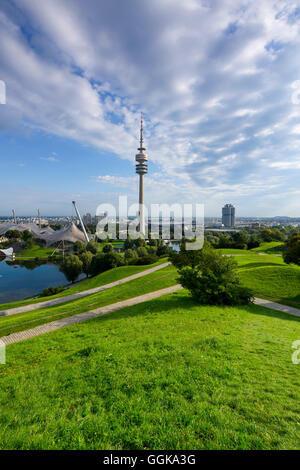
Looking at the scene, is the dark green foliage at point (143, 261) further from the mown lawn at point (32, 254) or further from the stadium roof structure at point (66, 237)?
the stadium roof structure at point (66, 237)

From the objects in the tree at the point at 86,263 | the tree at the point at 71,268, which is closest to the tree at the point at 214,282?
the tree at the point at 71,268

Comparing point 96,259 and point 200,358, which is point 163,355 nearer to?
point 200,358

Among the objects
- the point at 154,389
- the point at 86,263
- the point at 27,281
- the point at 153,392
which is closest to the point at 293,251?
the point at 154,389

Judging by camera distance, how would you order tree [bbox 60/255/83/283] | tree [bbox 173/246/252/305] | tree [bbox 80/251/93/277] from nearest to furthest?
tree [bbox 173/246/252/305]
tree [bbox 60/255/83/283]
tree [bbox 80/251/93/277]

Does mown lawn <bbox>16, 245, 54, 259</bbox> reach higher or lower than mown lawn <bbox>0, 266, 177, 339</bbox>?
lower

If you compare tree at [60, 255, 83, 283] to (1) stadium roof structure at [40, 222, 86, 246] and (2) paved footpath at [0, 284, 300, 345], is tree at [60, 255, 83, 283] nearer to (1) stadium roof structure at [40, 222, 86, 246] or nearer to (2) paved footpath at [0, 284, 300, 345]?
(2) paved footpath at [0, 284, 300, 345]

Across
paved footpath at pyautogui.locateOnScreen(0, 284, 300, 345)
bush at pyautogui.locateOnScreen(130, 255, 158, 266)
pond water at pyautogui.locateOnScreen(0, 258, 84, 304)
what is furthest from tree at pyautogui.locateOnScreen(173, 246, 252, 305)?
bush at pyautogui.locateOnScreen(130, 255, 158, 266)
